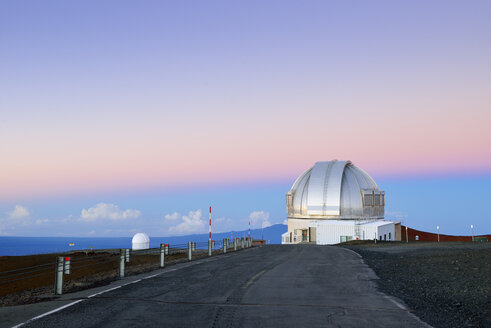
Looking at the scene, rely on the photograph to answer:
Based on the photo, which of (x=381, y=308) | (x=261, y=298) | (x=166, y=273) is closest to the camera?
(x=381, y=308)

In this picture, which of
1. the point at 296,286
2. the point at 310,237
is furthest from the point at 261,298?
the point at 310,237

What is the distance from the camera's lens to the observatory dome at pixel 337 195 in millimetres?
56719

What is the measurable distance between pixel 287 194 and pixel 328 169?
7.81 meters

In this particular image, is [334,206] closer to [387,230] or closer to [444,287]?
[387,230]

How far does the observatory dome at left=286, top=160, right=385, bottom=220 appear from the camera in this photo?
5672 centimetres

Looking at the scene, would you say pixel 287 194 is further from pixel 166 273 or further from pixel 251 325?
pixel 251 325

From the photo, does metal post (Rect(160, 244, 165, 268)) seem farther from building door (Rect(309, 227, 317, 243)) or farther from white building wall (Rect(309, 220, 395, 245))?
building door (Rect(309, 227, 317, 243))

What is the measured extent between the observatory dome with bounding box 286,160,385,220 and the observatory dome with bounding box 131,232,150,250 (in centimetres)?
2216

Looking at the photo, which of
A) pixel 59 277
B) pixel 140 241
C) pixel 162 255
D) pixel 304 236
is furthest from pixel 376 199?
pixel 59 277

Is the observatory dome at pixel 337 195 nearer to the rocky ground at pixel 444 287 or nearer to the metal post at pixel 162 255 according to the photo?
the rocky ground at pixel 444 287

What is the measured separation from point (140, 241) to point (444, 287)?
140 ft

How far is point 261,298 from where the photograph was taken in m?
10.1

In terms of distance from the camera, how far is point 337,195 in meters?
56.5

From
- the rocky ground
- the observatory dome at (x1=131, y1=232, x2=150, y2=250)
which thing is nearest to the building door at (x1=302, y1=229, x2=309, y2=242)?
the observatory dome at (x1=131, y1=232, x2=150, y2=250)
